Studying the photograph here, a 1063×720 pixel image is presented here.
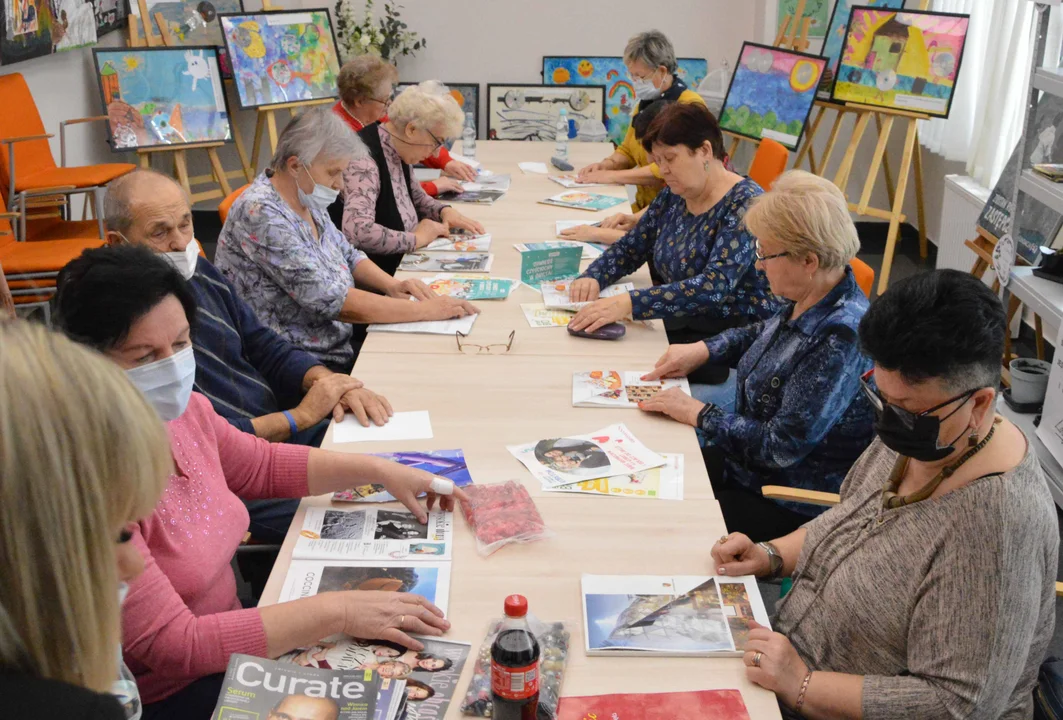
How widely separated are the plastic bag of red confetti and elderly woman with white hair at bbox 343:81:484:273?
75.1 inches

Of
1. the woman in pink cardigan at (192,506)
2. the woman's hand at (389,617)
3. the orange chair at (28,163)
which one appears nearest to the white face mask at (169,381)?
the woman in pink cardigan at (192,506)

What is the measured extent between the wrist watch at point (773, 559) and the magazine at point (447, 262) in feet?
6.11

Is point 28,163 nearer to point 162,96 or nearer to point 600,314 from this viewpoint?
point 162,96

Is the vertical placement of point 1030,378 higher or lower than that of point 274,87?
lower

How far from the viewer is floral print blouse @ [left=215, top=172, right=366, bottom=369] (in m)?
2.83

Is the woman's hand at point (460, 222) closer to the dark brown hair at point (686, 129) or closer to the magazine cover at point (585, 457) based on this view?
the dark brown hair at point (686, 129)

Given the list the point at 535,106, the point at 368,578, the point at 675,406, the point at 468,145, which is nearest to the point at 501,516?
the point at 368,578

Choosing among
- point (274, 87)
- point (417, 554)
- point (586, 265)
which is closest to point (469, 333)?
point (586, 265)

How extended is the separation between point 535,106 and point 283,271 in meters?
4.59

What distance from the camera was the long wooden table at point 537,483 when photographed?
1534 millimetres

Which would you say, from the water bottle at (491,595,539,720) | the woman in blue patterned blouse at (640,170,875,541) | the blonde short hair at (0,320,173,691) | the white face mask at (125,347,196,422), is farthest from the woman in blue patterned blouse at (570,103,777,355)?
the blonde short hair at (0,320,173,691)

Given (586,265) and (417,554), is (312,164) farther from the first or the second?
(417,554)

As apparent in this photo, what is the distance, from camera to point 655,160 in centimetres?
321

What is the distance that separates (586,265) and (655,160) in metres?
0.57
